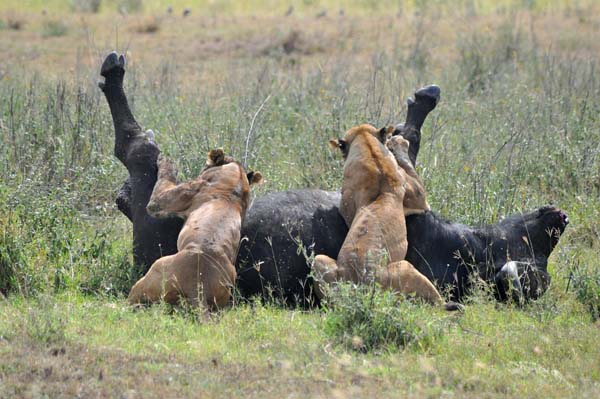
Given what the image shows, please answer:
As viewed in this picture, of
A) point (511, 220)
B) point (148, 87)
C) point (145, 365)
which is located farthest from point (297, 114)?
point (145, 365)

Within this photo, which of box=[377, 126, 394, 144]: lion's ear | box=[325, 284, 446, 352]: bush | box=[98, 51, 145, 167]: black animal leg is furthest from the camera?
box=[98, 51, 145, 167]: black animal leg

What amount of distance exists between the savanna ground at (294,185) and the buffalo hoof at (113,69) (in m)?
0.94

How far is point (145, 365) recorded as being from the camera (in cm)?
541

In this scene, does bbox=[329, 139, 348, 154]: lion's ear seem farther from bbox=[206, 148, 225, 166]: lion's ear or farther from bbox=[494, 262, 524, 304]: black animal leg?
bbox=[494, 262, 524, 304]: black animal leg

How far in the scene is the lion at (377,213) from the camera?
21.1ft

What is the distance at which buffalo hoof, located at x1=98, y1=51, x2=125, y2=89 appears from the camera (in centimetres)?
769

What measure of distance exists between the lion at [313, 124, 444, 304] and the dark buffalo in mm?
187

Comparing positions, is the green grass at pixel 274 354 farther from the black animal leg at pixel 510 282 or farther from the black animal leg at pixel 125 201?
the black animal leg at pixel 125 201

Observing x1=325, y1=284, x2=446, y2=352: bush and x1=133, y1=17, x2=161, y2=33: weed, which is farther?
x1=133, y1=17, x2=161, y2=33: weed

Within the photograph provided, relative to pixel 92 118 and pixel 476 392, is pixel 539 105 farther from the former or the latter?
pixel 476 392

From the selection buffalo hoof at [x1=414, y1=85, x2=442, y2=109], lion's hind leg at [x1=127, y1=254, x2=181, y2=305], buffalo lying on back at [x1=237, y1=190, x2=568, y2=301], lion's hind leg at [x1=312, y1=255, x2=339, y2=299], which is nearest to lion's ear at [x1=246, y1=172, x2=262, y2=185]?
buffalo lying on back at [x1=237, y1=190, x2=568, y2=301]

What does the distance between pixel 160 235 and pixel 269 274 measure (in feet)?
2.42

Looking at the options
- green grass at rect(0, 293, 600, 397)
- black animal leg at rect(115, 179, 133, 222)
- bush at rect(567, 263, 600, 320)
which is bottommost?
bush at rect(567, 263, 600, 320)

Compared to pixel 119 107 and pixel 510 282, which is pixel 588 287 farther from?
pixel 119 107
